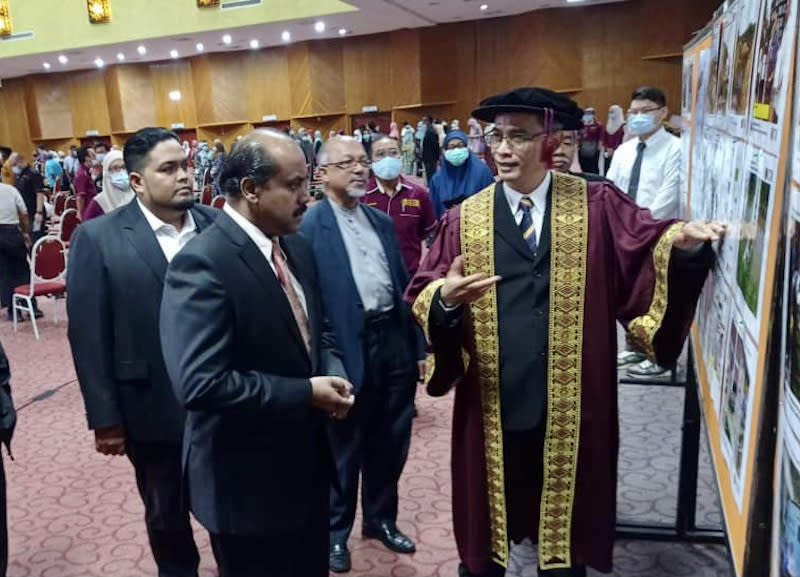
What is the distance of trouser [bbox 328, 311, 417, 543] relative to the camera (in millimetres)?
2666

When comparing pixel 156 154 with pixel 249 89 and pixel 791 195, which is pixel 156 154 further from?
pixel 249 89

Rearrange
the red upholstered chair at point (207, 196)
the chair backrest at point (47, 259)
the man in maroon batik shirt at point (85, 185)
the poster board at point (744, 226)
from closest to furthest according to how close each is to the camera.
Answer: the poster board at point (744, 226), the chair backrest at point (47, 259), the man in maroon batik shirt at point (85, 185), the red upholstered chair at point (207, 196)

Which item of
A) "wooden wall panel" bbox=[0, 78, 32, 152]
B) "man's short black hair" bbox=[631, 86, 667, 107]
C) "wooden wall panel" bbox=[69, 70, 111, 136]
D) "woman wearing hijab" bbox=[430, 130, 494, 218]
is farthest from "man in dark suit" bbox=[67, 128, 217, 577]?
"wooden wall panel" bbox=[0, 78, 32, 152]

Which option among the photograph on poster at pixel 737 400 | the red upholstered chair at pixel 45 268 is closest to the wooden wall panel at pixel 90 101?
the red upholstered chair at pixel 45 268

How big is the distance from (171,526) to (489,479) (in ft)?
3.51

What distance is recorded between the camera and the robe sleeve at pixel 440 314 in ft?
6.16

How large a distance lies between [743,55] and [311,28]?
19.1 meters

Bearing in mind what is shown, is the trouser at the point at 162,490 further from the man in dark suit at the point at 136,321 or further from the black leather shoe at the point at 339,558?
the black leather shoe at the point at 339,558

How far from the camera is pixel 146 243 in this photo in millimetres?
2188

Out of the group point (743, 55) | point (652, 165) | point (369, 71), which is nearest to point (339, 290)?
point (743, 55)

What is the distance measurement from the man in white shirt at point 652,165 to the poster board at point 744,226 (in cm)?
255

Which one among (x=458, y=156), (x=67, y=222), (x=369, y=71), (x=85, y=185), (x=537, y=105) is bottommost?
(x=67, y=222)

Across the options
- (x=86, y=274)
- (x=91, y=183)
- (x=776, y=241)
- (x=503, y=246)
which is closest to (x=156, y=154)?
(x=86, y=274)

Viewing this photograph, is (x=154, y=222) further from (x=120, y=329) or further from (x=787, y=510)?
(x=787, y=510)
